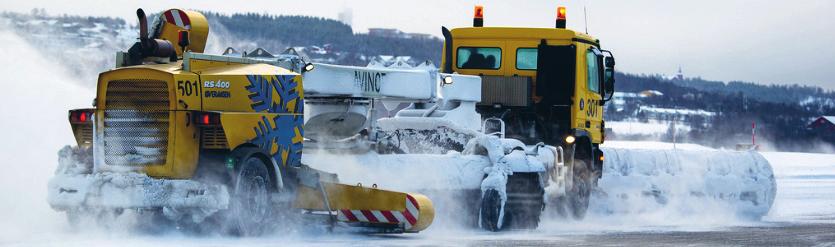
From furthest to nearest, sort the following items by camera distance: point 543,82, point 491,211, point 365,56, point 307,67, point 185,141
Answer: point 365,56, point 543,82, point 491,211, point 307,67, point 185,141

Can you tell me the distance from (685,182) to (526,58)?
314 centimetres

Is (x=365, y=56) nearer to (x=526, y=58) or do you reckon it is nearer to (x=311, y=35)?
(x=311, y=35)

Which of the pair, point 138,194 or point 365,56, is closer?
point 138,194

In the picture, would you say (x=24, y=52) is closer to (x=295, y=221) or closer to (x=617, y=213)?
(x=295, y=221)

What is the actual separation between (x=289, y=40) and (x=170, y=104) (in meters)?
90.1

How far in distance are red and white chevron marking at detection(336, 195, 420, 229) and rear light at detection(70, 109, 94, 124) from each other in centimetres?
267

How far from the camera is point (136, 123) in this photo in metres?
14.1

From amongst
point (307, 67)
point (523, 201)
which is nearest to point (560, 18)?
point (523, 201)

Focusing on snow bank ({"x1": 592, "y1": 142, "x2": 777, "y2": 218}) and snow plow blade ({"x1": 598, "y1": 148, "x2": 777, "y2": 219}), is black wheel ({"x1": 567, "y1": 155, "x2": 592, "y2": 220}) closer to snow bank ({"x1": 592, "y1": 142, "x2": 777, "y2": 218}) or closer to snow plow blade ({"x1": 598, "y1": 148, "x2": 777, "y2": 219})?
snow bank ({"x1": 592, "y1": 142, "x2": 777, "y2": 218})

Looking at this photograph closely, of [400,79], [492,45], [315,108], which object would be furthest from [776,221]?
[315,108]

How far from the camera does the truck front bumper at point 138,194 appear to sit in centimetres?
1357

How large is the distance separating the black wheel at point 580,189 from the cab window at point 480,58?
1722 mm

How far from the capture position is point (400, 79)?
693 inches

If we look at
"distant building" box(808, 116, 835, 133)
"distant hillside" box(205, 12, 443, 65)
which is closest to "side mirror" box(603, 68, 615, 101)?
"distant hillside" box(205, 12, 443, 65)
